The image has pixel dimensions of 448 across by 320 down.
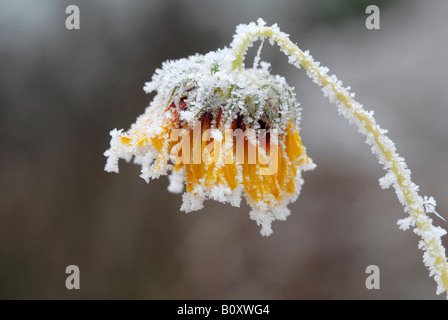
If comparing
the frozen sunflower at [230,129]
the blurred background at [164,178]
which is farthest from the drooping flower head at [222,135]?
the blurred background at [164,178]

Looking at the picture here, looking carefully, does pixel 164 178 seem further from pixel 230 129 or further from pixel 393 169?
pixel 393 169

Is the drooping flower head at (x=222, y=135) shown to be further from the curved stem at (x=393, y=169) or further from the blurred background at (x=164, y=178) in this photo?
the blurred background at (x=164, y=178)

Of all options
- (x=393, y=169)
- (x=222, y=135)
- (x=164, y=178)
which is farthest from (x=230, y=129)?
(x=164, y=178)

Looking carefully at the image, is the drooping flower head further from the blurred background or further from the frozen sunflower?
the blurred background

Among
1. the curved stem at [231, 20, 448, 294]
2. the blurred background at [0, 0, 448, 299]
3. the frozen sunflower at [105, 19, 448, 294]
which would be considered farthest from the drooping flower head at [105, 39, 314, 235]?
the blurred background at [0, 0, 448, 299]

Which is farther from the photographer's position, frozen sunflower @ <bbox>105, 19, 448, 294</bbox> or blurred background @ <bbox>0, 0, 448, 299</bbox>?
blurred background @ <bbox>0, 0, 448, 299</bbox>
